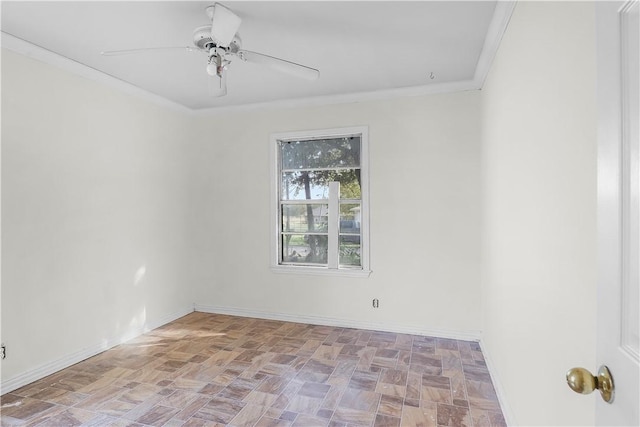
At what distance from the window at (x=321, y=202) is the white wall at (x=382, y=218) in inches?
4.4

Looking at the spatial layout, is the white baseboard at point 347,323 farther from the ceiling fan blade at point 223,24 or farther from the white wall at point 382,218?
the ceiling fan blade at point 223,24

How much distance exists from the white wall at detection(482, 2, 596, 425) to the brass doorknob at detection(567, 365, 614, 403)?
1.21ft

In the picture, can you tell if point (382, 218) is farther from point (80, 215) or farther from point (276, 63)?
point (80, 215)

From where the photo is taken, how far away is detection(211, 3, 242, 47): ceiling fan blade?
1.95 m

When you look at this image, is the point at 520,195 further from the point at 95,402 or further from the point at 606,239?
the point at 95,402

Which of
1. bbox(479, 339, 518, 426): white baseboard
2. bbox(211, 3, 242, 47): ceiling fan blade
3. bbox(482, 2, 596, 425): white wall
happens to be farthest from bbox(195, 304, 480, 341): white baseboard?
bbox(211, 3, 242, 47): ceiling fan blade

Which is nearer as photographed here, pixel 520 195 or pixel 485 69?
pixel 520 195

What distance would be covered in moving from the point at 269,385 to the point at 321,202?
206cm

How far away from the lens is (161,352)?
10.7 ft

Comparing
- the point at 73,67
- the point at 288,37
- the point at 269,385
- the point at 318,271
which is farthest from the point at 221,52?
the point at 318,271

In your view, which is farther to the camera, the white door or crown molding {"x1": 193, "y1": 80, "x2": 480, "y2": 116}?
crown molding {"x1": 193, "y1": 80, "x2": 480, "y2": 116}

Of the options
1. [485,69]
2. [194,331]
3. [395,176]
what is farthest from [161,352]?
[485,69]

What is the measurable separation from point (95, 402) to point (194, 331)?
1.39 metres

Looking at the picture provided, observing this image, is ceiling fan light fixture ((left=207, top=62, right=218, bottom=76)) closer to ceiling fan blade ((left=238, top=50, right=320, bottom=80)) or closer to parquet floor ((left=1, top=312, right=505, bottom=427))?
ceiling fan blade ((left=238, top=50, right=320, bottom=80))
